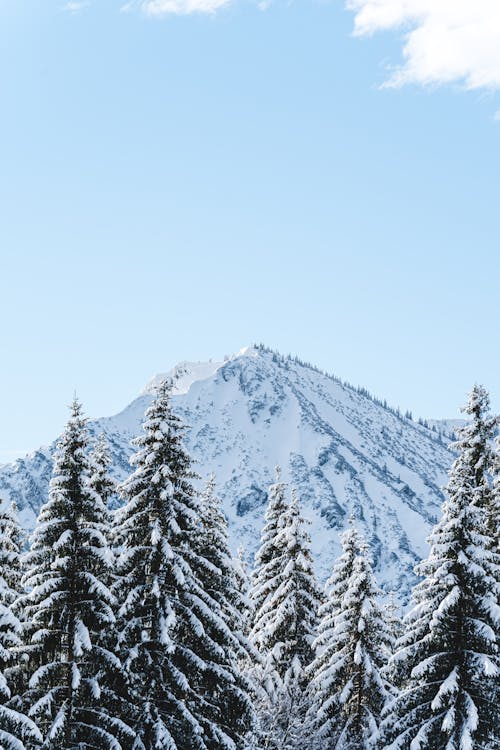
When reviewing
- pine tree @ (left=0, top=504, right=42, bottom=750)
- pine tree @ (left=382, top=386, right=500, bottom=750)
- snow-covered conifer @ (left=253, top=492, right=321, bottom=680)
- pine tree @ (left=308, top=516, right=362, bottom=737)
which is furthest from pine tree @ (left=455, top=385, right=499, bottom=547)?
pine tree @ (left=0, top=504, right=42, bottom=750)

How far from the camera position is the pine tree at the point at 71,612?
20.9 meters

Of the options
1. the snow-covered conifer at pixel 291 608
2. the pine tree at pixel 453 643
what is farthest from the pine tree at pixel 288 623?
the pine tree at pixel 453 643

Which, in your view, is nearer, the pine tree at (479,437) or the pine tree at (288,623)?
the pine tree at (479,437)

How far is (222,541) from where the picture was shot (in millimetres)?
28719

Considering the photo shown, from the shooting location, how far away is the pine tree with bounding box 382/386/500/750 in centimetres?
2219

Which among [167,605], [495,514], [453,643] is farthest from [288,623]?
[167,605]

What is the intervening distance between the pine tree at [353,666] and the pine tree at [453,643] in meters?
5.30

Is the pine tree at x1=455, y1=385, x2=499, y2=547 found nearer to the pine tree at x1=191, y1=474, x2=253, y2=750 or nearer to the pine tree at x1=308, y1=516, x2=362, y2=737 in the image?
the pine tree at x1=308, y1=516, x2=362, y2=737

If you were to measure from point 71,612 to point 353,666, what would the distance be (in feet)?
41.8

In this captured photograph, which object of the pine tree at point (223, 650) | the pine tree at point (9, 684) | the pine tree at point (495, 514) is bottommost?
the pine tree at point (9, 684)

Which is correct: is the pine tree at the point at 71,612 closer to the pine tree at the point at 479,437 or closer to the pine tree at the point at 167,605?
the pine tree at the point at 167,605

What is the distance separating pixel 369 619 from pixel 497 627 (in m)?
8.01

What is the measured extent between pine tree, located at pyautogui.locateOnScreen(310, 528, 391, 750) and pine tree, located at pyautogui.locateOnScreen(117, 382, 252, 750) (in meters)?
6.39

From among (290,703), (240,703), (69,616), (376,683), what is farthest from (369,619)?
(69,616)
